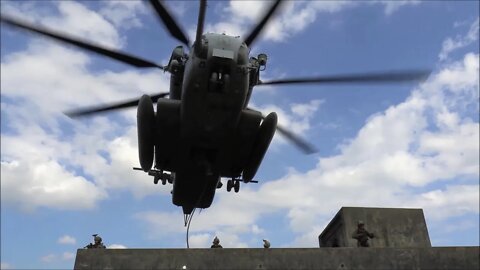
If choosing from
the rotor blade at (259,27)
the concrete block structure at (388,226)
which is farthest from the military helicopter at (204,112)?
the concrete block structure at (388,226)

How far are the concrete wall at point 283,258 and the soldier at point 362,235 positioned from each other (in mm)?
1210

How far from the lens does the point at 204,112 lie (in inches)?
442

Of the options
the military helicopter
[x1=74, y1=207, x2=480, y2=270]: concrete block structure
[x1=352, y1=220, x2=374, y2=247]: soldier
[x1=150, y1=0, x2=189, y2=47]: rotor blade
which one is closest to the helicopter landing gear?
the military helicopter

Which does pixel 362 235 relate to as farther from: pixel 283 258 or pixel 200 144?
pixel 200 144

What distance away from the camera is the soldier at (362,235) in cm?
1087

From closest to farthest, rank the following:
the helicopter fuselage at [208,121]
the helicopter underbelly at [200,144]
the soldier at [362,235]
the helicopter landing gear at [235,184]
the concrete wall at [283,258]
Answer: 1. the concrete wall at [283,258]
2. the helicopter fuselage at [208,121]
3. the soldier at [362,235]
4. the helicopter underbelly at [200,144]
5. the helicopter landing gear at [235,184]

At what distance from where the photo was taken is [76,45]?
1197 cm

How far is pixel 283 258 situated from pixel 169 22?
23.7ft

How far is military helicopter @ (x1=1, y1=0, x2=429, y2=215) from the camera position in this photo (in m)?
10.7

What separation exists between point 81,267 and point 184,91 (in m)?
4.85

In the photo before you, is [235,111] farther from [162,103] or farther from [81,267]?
[81,267]

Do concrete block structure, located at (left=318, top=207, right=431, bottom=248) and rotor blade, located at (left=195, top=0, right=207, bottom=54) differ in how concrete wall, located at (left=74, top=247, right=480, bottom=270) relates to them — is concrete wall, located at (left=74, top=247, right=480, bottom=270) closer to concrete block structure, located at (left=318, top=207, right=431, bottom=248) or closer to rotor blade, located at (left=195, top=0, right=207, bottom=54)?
concrete block structure, located at (left=318, top=207, right=431, bottom=248)

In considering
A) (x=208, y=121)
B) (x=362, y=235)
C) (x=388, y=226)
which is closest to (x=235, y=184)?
(x=208, y=121)

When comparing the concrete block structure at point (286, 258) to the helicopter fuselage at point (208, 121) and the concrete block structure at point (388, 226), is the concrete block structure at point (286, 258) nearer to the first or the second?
the concrete block structure at point (388, 226)
